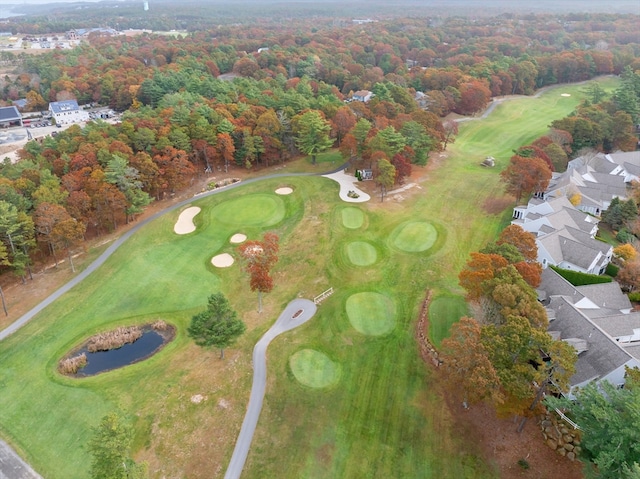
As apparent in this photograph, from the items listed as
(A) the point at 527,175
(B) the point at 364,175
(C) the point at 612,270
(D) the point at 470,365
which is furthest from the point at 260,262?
(A) the point at 527,175

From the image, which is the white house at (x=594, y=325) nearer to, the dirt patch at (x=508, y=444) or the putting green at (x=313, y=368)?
the dirt patch at (x=508, y=444)

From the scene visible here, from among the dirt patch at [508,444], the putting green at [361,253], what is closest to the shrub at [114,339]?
the putting green at [361,253]

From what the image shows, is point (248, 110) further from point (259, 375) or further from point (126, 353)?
point (259, 375)

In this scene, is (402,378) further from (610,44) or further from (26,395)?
(610,44)

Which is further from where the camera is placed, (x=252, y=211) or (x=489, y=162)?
(x=489, y=162)

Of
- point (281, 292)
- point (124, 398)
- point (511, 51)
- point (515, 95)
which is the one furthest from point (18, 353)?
point (511, 51)

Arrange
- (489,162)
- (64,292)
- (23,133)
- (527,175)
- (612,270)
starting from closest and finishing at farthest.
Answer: (612,270) → (64,292) → (527,175) → (489,162) → (23,133)
